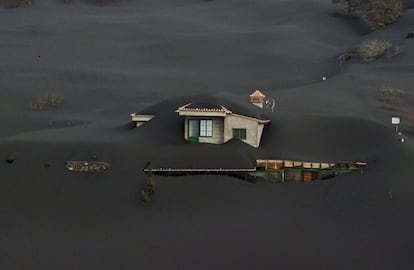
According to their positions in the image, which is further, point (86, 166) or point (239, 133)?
point (239, 133)

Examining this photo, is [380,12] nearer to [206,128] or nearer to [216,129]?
[216,129]

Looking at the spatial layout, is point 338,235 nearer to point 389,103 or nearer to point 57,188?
point 57,188

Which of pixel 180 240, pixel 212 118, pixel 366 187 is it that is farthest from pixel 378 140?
pixel 180 240

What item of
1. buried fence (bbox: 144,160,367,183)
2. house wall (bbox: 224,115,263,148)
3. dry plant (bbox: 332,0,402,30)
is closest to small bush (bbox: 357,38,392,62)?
dry plant (bbox: 332,0,402,30)

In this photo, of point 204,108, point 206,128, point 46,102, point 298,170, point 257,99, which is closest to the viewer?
point 298,170

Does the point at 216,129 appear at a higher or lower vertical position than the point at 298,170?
higher

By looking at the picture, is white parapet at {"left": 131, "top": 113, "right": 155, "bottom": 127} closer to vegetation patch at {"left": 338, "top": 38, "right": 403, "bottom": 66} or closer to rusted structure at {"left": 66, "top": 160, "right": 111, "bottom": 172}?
rusted structure at {"left": 66, "top": 160, "right": 111, "bottom": 172}

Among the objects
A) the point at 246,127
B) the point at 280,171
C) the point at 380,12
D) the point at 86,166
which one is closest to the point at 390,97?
the point at 246,127
